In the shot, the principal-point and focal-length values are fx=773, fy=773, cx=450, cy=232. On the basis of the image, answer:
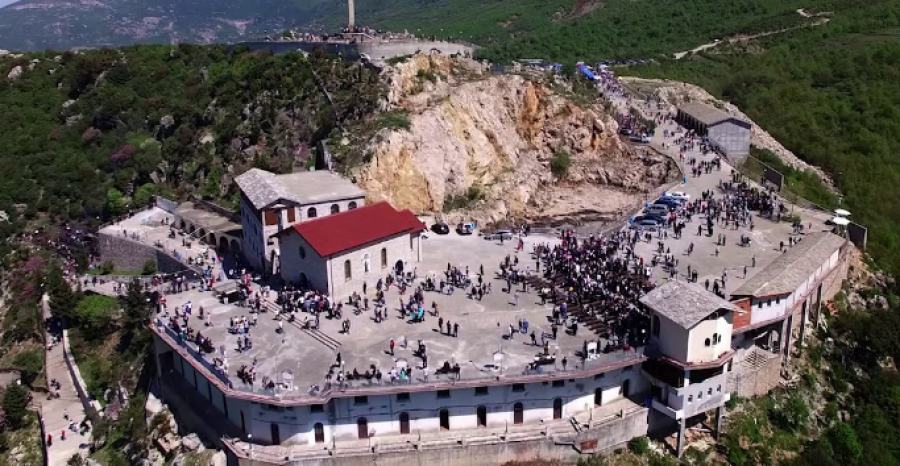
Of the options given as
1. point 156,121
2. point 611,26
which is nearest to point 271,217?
point 156,121

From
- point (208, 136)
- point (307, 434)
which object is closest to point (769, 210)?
point (307, 434)

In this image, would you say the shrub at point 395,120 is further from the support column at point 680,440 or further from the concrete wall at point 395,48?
the support column at point 680,440

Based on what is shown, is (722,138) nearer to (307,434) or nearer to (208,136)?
(208,136)

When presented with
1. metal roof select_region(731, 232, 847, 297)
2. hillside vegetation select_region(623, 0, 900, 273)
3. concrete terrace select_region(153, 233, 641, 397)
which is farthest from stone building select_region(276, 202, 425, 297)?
hillside vegetation select_region(623, 0, 900, 273)

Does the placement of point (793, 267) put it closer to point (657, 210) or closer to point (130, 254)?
point (657, 210)

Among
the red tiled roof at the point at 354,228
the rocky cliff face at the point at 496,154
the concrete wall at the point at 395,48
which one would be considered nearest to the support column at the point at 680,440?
the red tiled roof at the point at 354,228

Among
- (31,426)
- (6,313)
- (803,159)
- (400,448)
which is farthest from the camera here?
(803,159)
